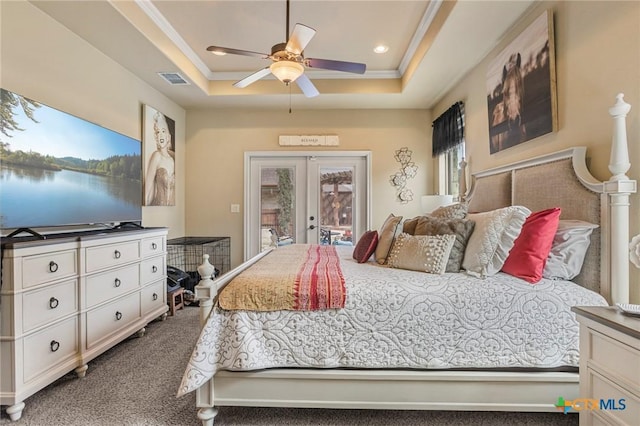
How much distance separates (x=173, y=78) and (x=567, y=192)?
3870 millimetres

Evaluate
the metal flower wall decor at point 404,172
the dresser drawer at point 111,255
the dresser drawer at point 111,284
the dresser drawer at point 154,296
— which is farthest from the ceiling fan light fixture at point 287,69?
the metal flower wall decor at point 404,172

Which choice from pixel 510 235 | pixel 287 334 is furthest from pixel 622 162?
pixel 287 334

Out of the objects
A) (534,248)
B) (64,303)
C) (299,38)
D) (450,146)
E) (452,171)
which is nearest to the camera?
(534,248)

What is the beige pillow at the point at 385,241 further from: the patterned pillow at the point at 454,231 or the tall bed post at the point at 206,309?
the tall bed post at the point at 206,309

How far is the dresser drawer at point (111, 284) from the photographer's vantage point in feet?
7.27

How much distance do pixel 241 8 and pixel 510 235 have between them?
2.77 metres

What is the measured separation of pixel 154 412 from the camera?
1771 millimetres

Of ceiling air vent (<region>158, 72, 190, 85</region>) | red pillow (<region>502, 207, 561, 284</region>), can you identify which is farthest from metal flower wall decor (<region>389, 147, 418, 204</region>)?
ceiling air vent (<region>158, 72, 190, 85</region>)

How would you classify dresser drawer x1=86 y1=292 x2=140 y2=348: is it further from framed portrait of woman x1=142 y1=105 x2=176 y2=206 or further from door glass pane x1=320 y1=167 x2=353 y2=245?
door glass pane x1=320 y1=167 x2=353 y2=245

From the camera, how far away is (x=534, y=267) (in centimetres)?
171

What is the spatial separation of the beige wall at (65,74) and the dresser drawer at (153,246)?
0.72m

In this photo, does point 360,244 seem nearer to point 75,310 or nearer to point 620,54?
point 620,54

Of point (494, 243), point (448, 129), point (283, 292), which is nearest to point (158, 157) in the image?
point (283, 292)

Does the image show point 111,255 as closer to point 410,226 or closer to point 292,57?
point 292,57
